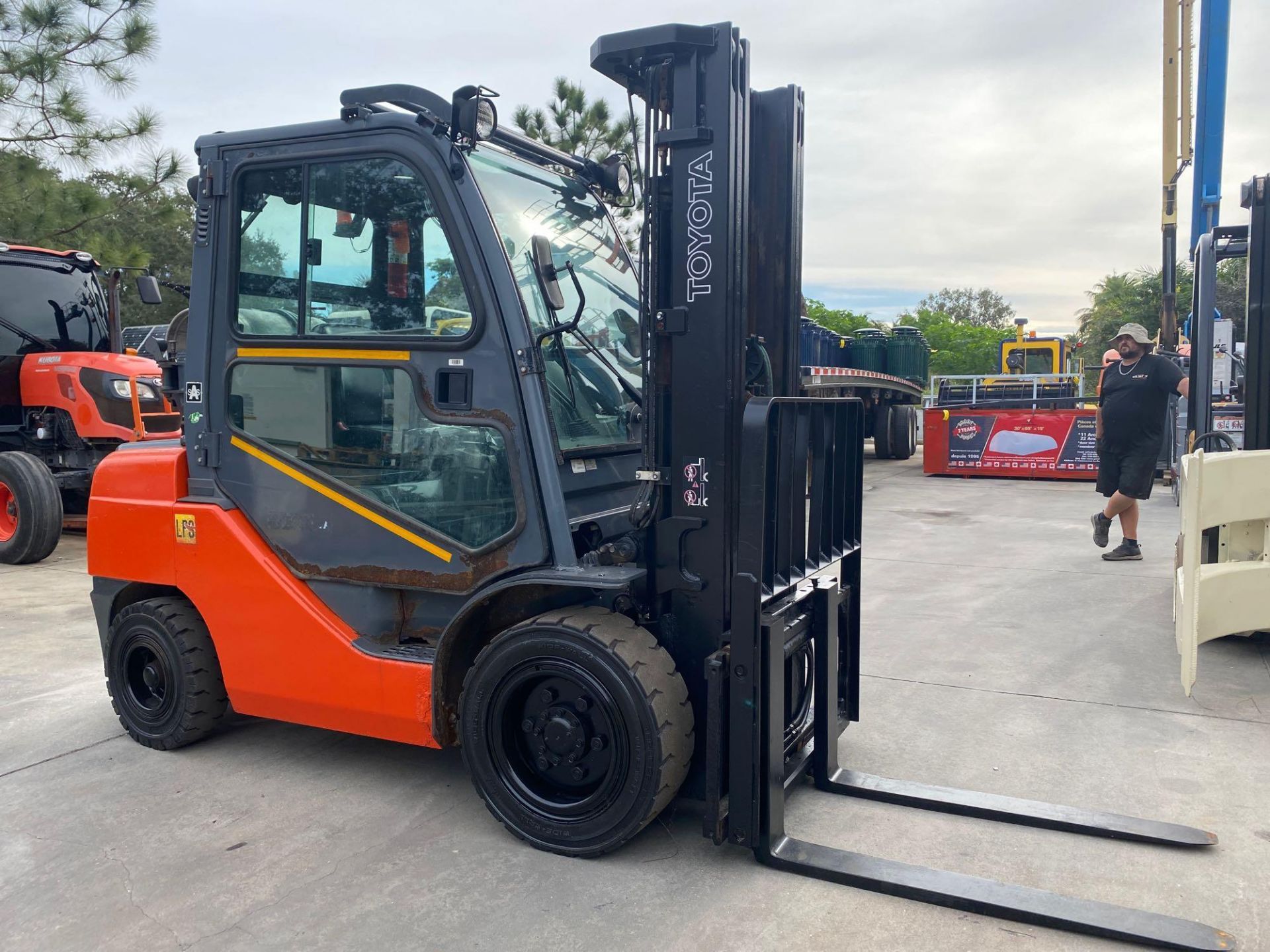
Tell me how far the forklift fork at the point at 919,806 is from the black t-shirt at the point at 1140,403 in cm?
472

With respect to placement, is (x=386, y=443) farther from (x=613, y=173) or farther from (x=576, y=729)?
(x=613, y=173)

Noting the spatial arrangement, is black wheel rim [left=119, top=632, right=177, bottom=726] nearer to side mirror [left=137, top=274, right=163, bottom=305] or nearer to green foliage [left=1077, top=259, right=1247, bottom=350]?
side mirror [left=137, top=274, right=163, bottom=305]

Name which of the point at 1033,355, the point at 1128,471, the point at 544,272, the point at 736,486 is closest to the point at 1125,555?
the point at 1128,471

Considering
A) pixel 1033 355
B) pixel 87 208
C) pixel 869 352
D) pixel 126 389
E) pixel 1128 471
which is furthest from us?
pixel 1033 355

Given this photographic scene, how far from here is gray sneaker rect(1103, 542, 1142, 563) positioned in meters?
8.51

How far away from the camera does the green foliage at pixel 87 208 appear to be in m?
13.4

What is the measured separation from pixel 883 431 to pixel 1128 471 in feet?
→ 47.4

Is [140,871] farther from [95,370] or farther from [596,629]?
[95,370]

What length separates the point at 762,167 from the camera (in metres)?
→ 3.65

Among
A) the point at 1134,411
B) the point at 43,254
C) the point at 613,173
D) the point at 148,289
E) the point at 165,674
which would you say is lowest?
the point at 165,674

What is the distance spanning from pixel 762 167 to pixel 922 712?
2.64 meters

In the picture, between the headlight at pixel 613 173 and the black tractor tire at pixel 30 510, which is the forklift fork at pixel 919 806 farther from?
the black tractor tire at pixel 30 510

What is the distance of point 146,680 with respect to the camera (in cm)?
430

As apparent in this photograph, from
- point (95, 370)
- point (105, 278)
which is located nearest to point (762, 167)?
point (95, 370)
